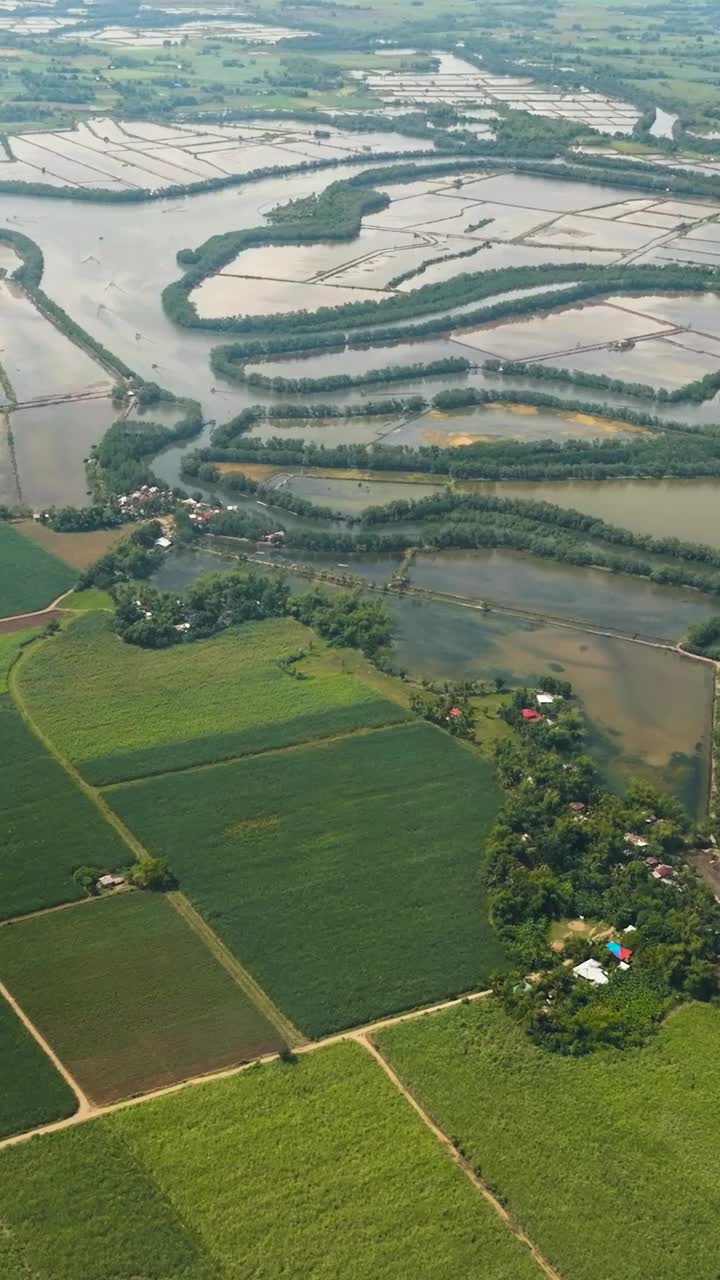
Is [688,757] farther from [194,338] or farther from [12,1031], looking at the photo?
[194,338]

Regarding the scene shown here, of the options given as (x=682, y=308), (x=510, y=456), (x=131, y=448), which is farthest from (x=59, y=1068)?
(x=682, y=308)

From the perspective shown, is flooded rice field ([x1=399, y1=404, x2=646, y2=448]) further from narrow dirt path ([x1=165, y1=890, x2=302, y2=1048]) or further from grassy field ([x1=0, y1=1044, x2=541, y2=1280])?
grassy field ([x1=0, y1=1044, x2=541, y2=1280])

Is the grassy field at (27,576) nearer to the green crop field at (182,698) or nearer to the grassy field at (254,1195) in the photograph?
the green crop field at (182,698)

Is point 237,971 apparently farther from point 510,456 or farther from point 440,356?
point 440,356

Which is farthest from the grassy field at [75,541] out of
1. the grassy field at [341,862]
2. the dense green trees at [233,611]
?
the grassy field at [341,862]

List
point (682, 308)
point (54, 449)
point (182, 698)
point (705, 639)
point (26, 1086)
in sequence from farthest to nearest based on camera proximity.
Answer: point (682, 308) → point (54, 449) → point (705, 639) → point (182, 698) → point (26, 1086)

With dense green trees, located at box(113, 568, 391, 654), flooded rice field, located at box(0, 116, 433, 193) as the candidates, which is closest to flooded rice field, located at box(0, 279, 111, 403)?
dense green trees, located at box(113, 568, 391, 654)
